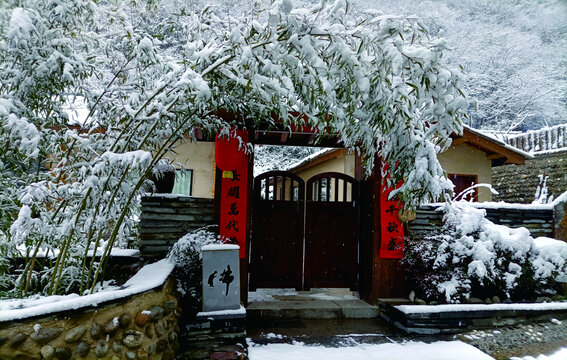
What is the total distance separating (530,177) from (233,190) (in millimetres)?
10479

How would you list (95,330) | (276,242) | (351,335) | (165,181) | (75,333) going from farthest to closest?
(276,242)
(165,181)
(351,335)
(95,330)
(75,333)

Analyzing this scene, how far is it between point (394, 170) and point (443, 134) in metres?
0.60

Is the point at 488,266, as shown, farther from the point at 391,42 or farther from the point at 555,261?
the point at 391,42

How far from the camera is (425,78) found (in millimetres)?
2926

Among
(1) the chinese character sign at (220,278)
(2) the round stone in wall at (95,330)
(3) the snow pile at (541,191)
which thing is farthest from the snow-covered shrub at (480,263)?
(3) the snow pile at (541,191)

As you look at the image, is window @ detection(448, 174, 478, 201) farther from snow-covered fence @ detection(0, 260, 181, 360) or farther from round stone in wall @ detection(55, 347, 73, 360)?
round stone in wall @ detection(55, 347, 73, 360)

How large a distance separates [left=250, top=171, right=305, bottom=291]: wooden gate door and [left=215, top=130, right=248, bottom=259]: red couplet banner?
69 centimetres

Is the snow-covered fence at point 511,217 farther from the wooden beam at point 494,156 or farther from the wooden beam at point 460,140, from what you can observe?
the wooden beam at point 494,156

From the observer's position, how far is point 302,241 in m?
6.45

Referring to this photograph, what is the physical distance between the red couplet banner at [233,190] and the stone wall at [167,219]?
0.39 metres

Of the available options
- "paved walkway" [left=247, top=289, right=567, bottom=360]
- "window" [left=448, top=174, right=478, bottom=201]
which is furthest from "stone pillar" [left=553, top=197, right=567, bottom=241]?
"window" [left=448, top=174, right=478, bottom=201]

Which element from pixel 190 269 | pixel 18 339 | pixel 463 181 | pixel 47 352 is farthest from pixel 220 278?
pixel 463 181

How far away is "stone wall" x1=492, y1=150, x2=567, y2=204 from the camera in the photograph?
10.4 m

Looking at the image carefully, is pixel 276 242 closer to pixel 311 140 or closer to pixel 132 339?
pixel 311 140
